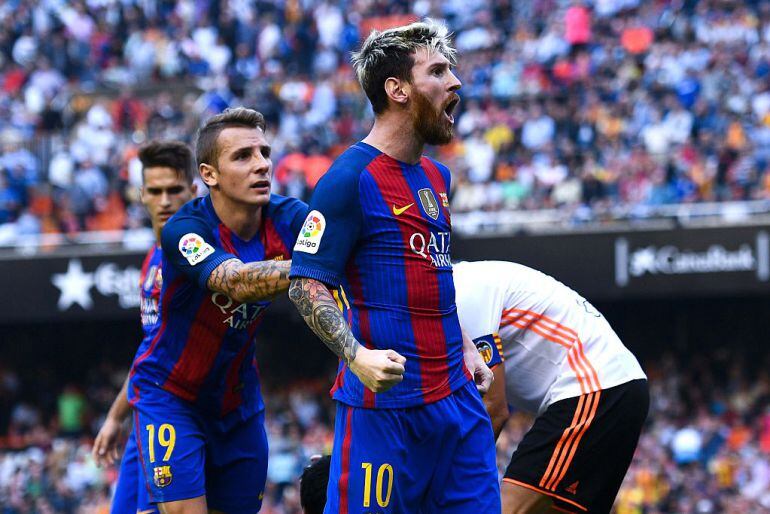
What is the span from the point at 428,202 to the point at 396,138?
258 mm

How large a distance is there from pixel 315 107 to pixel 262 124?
13.9 metres

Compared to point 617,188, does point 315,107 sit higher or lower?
higher

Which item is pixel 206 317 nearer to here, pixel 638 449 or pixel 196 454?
pixel 196 454

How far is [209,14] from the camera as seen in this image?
22484 millimetres

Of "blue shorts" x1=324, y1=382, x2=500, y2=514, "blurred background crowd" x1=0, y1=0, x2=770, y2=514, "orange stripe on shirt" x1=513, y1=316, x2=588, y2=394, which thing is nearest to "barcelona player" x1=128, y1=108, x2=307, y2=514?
"blue shorts" x1=324, y1=382, x2=500, y2=514

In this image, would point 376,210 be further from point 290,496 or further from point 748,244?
point 748,244

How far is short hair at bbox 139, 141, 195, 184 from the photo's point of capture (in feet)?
22.9

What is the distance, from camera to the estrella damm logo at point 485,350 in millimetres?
5719

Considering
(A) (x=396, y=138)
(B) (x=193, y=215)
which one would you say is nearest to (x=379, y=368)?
(A) (x=396, y=138)

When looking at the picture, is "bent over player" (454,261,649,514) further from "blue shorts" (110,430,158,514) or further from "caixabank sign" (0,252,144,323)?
"caixabank sign" (0,252,144,323)

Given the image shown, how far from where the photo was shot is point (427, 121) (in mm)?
4930

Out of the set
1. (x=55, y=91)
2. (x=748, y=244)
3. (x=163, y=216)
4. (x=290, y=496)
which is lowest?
(x=290, y=496)

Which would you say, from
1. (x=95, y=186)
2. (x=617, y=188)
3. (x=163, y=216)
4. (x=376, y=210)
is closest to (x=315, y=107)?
(x=95, y=186)

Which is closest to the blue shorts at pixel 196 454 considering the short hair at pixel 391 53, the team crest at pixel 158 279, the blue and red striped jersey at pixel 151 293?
the blue and red striped jersey at pixel 151 293
